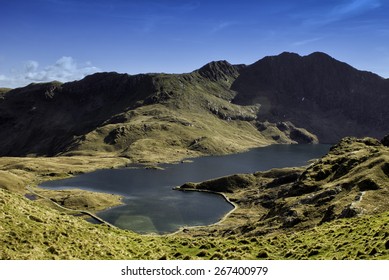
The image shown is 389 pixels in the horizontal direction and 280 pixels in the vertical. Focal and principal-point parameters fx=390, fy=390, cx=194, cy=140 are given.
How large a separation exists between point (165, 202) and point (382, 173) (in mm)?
115487

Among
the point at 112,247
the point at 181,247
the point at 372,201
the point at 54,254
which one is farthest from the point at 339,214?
the point at 54,254

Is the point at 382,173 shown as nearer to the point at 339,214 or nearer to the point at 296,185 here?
the point at 339,214

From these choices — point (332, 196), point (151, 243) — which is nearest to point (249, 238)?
point (151, 243)

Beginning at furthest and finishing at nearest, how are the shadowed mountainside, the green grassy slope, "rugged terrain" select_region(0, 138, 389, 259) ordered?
the shadowed mountainside
"rugged terrain" select_region(0, 138, 389, 259)
the green grassy slope

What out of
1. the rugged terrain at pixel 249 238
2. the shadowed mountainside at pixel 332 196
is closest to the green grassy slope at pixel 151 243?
the rugged terrain at pixel 249 238

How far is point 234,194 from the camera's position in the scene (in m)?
194

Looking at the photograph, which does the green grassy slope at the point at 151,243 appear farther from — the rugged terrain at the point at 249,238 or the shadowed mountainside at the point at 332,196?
the shadowed mountainside at the point at 332,196

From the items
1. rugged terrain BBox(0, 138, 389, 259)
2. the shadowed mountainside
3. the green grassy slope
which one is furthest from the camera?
the shadowed mountainside

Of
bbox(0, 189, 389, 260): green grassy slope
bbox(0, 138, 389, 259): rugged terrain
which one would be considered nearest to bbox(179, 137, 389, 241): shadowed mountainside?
bbox(0, 138, 389, 259): rugged terrain

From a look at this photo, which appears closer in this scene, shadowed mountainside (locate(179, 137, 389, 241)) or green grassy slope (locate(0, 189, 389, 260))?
green grassy slope (locate(0, 189, 389, 260))

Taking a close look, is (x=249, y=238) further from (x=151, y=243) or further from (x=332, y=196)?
(x=332, y=196)

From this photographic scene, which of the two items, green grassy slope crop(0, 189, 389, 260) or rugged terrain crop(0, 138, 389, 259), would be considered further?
rugged terrain crop(0, 138, 389, 259)

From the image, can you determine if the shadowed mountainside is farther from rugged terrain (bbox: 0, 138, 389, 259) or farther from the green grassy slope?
→ the green grassy slope

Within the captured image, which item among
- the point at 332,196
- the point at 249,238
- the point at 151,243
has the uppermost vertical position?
the point at 151,243
